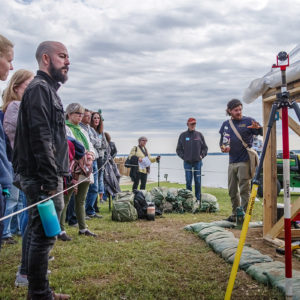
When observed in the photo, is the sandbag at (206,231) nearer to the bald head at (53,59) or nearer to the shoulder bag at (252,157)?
the shoulder bag at (252,157)

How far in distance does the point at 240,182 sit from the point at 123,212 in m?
2.37

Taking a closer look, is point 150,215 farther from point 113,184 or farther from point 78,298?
point 78,298

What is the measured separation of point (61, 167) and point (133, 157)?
7.39 m

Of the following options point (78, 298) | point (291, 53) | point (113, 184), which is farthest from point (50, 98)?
point (113, 184)

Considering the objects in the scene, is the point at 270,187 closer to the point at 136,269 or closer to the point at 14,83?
the point at 136,269

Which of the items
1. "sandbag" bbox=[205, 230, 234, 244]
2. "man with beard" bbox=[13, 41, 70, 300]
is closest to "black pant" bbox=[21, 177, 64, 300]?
"man with beard" bbox=[13, 41, 70, 300]

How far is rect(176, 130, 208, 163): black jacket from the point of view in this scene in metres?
8.91

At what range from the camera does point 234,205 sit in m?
6.52

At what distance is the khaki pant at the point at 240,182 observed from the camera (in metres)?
6.21

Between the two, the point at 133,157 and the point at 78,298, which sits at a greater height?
the point at 133,157

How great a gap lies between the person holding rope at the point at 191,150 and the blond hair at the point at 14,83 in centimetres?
584

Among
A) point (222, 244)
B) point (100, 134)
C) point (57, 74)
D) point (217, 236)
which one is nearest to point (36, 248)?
point (57, 74)

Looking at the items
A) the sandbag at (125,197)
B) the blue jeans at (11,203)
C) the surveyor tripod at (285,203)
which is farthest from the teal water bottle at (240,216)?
the blue jeans at (11,203)

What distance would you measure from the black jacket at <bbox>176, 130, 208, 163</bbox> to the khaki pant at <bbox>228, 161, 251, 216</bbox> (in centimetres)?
247
